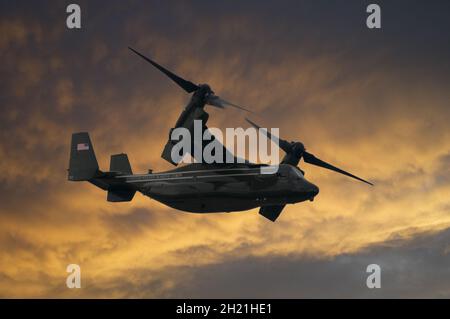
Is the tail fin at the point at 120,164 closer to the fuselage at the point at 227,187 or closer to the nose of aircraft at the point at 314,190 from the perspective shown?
the fuselage at the point at 227,187

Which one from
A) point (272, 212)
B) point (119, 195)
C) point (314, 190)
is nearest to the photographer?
point (314, 190)

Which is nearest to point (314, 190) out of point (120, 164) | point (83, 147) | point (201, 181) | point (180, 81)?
point (201, 181)

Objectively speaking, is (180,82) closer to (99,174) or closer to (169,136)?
(169,136)

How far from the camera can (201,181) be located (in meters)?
38.7

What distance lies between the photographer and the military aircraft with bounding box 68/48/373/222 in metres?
37.7

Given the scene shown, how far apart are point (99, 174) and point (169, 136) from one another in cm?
670

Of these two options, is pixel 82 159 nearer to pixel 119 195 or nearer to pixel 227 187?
pixel 119 195

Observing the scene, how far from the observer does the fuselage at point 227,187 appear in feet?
123

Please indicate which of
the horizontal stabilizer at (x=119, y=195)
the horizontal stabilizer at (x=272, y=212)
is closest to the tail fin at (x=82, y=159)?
the horizontal stabilizer at (x=119, y=195)

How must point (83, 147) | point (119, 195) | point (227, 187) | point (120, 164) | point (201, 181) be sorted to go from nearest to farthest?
point (227, 187), point (201, 181), point (119, 195), point (120, 164), point (83, 147)

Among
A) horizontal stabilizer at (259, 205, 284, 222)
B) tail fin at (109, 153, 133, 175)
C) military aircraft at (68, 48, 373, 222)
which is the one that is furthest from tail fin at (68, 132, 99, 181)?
horizontal stabilizer at (259, 205, 284, 222)

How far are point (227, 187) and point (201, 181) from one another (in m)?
2.08
